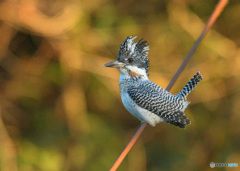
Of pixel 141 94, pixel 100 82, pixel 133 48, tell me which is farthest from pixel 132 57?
pixel 100 82

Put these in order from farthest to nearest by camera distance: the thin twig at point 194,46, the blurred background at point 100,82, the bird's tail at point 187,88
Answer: the blurred background at point 100,82
the bird's tail at point 187,88
the thin twig at point 194,46

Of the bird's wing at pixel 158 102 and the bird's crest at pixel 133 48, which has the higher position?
the bird's crest at pixel 133 48

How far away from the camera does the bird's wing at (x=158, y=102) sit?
5.91 feet

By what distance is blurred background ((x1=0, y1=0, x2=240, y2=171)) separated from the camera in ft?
11.5

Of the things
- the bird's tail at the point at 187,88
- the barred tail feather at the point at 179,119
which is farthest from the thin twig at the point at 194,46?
the bird's tail at the point at 187,88

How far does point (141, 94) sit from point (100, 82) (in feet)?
5.94

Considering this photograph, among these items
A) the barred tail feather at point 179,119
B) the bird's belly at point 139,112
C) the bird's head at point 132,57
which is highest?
the bird's head at point 132,57

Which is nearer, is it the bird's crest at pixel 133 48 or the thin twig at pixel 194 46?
the thin twig at pixel 194 46

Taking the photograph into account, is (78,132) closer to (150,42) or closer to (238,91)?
(150,42)

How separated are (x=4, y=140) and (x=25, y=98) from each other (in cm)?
56

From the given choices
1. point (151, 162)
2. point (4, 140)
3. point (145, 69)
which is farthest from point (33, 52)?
point (145, 69)

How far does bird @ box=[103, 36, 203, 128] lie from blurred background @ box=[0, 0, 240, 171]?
157 cm

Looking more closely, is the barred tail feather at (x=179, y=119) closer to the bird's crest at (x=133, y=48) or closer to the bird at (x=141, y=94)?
the bird at (x=141, y=94)

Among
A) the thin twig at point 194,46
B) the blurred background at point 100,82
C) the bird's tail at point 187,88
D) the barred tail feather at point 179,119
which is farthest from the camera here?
the blurred background at point 100,82
